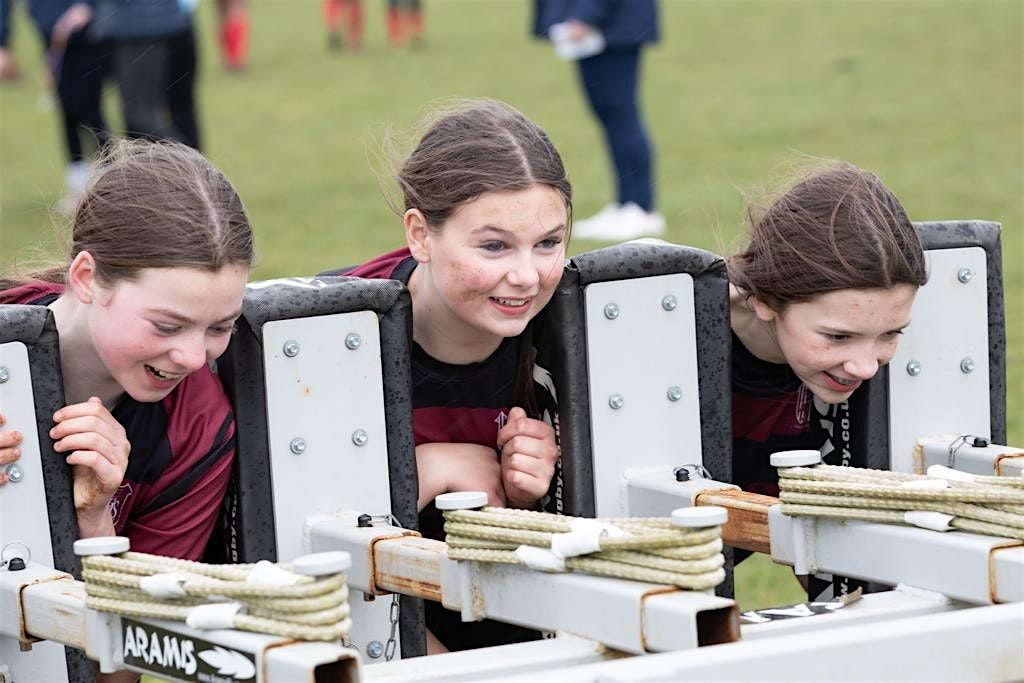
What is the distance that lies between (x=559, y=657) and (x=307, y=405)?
0.75 m

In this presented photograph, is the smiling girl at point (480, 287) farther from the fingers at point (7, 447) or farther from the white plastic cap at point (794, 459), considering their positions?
the fingers at point (7, 447)

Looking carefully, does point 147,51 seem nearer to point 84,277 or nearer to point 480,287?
point 480,287

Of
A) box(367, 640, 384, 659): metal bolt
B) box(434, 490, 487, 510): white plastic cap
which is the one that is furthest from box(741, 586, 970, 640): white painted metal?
box(367, 640, 384, 659): metal bolt

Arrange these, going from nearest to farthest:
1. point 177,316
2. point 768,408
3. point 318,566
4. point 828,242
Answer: point 318,566 → point 177,316 → point 828,242 → point 768,408

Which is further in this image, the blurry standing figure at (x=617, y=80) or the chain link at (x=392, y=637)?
the blurry standing figure at (x=617, y=80)

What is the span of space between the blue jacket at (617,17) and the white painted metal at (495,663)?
7153 millimetres

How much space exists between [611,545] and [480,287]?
94 cm

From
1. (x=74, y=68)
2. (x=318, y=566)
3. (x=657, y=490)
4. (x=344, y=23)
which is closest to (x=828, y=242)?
(x=657, y=490)

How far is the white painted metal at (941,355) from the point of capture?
138 inches

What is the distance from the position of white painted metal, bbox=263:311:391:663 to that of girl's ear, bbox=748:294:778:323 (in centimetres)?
84

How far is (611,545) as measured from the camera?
2.43 m

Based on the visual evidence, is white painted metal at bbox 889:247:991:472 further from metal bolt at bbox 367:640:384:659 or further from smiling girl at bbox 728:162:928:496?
metal bolt at bbox 367:640:384:659

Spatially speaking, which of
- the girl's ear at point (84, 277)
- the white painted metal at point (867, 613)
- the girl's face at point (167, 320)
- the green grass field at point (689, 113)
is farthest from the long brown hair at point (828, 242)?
the green grass field at point (689, 113)

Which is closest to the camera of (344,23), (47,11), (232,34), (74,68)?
(74,68)
